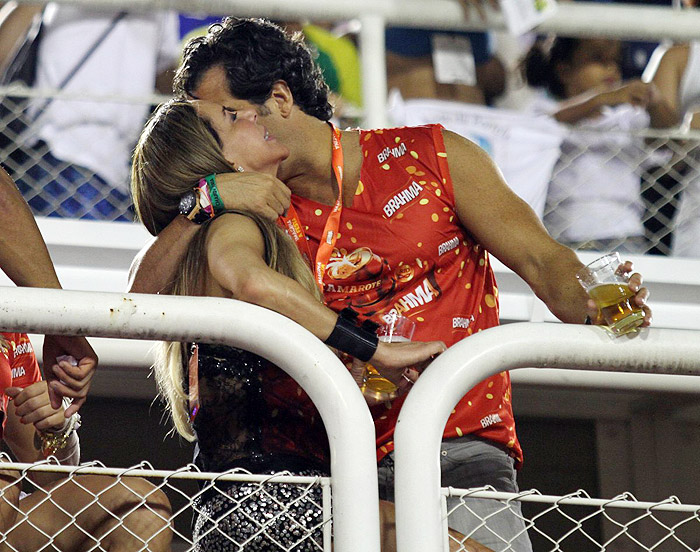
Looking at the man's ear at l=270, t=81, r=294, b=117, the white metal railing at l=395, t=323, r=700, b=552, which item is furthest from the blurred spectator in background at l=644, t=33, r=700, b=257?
the white metal railing at l=395, t=323, r=700, b=552

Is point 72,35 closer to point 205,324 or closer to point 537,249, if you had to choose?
point 537,249

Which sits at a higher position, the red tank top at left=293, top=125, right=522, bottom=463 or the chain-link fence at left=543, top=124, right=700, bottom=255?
the red tank top at left=293, top=125, right=522, bottom=463

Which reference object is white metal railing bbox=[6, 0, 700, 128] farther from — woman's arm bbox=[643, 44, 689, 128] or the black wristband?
the black wristband

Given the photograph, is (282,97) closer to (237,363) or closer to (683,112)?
(237,363)

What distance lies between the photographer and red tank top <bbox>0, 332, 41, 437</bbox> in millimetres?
2053

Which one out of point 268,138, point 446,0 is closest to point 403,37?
point 446,0

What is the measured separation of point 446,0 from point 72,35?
1153 millimetres

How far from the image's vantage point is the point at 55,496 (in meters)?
2.04

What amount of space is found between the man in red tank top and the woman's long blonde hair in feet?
0.20

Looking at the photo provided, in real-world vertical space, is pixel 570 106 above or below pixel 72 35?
below

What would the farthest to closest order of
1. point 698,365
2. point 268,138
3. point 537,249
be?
point 268,138 < point 537,249 < point 698,365

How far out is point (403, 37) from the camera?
3.69m

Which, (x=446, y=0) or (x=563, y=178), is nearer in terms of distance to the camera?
(x=446, y=0)

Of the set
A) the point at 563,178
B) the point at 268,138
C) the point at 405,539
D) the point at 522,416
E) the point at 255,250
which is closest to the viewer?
the point at 405,539
